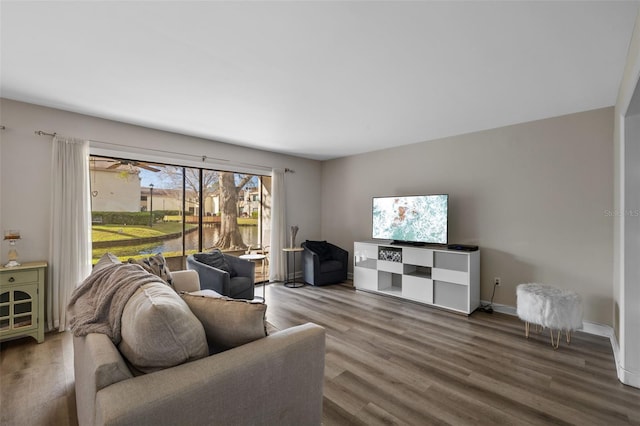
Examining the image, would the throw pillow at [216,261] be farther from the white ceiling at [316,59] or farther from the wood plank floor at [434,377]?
the white ceiling at [316,59]

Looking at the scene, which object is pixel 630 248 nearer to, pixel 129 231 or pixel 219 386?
pixel 219 386

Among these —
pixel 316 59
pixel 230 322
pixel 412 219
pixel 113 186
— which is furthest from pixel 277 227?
pixel 230 322

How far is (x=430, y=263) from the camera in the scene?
3.99m

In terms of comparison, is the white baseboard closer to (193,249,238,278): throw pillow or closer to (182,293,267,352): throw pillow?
(182,293,267,352): throw pillow

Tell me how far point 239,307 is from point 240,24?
1712mm

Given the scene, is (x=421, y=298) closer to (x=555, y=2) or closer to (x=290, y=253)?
(x=290, y=253)

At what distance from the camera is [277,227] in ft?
17.7

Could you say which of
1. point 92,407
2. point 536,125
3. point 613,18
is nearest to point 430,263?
point 536,125

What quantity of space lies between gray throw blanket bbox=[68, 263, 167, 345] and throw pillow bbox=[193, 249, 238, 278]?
2118mm

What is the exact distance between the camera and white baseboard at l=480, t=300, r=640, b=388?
2186 millimetres

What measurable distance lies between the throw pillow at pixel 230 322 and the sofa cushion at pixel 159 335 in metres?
0.12

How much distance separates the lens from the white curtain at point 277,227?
536cm

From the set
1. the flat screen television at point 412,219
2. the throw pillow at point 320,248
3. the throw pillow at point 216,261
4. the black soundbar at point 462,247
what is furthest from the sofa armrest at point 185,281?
the black soundbar at point 462,247

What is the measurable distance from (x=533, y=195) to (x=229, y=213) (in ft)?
15.0
